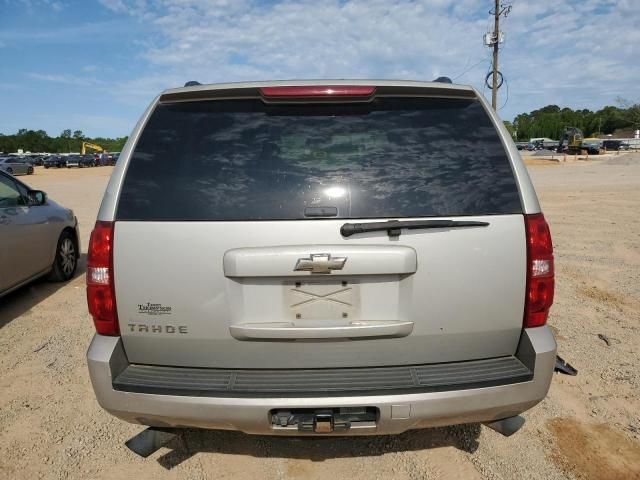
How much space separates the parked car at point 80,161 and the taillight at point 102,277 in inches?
2436

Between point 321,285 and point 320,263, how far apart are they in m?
0.12

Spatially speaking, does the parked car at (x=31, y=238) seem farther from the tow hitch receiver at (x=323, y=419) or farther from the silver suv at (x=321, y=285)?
the tow hitch receiver at (x=323, y=419)

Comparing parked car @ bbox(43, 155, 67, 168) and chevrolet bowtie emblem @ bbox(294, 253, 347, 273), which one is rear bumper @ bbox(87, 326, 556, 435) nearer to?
chevrolet bowtie emblem @ bbox(294, 253, 347, 273)

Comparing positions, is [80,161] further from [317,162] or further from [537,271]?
[537,271]

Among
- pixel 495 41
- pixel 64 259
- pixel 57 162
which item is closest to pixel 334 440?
pixel 64 259

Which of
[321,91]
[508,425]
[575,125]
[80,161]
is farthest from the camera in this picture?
[575,125]

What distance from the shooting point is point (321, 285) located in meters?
2.03

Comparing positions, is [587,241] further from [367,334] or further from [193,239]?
[193,239]

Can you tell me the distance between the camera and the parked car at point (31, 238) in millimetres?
4902

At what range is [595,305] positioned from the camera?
5.13 metres

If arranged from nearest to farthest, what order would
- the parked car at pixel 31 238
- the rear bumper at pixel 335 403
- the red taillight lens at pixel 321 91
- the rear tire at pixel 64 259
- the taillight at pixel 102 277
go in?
the rear bumper at pixel 335 403 → the taillight at pixel 102 277 → the red taillight lens at pixel 321 91 → the parked car at pixel 31 238 → the rear tire at pixel 64 259

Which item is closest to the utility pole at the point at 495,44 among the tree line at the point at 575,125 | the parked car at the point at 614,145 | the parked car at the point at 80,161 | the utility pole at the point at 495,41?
the utility pole at the point at 495,41

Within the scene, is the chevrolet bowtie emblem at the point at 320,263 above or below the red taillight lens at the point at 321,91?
below

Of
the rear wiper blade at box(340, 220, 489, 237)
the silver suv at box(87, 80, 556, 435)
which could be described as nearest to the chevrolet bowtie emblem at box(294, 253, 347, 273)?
the silver suv at box(87, 80, 556, 435)
